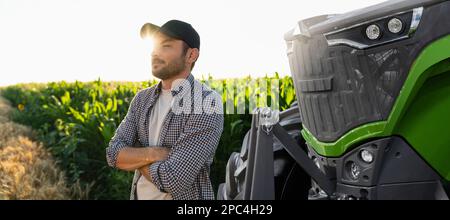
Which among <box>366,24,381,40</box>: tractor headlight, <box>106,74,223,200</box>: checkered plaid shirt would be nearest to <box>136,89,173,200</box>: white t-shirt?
<box>106,74,223,200</box>: checkered plaid shirt

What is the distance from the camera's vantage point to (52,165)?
6.57 m

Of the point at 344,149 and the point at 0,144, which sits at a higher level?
the point at 344,149

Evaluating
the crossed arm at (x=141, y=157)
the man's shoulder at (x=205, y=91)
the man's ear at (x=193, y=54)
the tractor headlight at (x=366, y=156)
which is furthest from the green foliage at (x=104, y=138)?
the tractor headlight at (x=366, y=156)

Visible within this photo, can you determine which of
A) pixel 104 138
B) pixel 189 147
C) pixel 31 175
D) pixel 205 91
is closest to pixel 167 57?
pixel 205 91

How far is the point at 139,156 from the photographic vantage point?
251 centimetres

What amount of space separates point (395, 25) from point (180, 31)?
97 cm

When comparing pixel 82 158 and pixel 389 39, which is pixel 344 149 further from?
pixel 82 158

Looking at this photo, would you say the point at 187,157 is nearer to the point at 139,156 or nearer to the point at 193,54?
the point at 139,156

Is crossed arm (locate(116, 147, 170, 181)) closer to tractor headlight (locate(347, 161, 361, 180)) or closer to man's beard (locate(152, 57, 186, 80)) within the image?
man's beard (locate(152, 57, 186, 80))

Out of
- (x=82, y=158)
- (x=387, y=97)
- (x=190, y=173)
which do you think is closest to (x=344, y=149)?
(x=387, y=97)

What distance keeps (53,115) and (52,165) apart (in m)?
2.03

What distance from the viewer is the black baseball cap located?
97.0 inches

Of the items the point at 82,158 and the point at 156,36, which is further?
Answer: the point at 82,158

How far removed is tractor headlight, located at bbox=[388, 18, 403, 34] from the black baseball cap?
93cm
